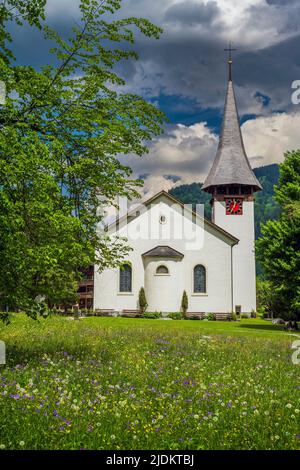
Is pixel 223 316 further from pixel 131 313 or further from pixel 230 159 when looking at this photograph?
pixel 230 159

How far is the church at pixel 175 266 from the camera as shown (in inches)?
1620

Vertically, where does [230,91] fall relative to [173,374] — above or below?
above

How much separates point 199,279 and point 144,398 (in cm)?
3485

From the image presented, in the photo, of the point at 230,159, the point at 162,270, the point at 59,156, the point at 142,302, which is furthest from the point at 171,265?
the point at 59,156

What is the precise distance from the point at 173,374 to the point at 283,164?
23.5 metres

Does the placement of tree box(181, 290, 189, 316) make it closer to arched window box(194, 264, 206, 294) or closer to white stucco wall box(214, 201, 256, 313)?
arched window box(194, 264, 206, 294)

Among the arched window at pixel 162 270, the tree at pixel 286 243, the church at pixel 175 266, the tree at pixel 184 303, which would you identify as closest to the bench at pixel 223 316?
the church at pixel 175 266

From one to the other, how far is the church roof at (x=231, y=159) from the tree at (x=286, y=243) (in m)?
16.3

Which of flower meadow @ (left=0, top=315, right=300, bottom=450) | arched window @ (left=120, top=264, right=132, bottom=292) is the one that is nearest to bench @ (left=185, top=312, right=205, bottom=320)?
arched window @ (left=120, top=264, right=132, bottom=292)

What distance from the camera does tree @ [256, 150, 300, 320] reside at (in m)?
27.2

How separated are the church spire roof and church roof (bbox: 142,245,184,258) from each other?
360 inches
